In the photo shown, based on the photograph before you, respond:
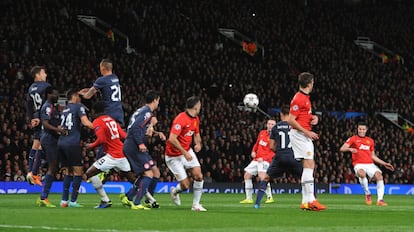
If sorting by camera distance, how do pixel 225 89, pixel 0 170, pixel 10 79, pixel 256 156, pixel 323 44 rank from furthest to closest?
pixel 323 44 → pixel 225 89 → pixel 10 79 → pixel 0 170 → pixel 256 156

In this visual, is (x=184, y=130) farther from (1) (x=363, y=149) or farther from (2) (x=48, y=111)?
(1) (x=363, y=149)

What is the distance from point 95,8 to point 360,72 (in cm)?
1487

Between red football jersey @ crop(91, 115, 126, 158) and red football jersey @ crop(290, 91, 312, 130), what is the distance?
3.32 meters

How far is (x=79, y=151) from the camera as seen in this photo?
16.9 metres

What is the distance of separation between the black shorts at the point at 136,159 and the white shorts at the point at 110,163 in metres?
0.29

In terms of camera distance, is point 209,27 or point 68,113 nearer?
point 68,113

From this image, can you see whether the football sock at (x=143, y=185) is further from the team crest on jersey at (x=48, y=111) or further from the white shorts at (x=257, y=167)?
the white shorts at (x=257, y=167)

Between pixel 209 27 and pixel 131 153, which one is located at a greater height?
pixel 209 27

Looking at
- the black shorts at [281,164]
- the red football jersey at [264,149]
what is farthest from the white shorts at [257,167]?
the black shorts at [281,164]

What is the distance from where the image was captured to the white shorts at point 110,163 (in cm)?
1630

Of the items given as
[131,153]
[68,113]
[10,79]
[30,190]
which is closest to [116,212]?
[131,153]

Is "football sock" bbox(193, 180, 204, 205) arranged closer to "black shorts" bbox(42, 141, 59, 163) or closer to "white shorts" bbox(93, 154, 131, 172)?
"white shorts" bbox(93, 154, 131, 172)

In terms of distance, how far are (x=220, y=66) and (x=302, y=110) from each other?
25.9 m

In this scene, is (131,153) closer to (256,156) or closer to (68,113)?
(68,113)
